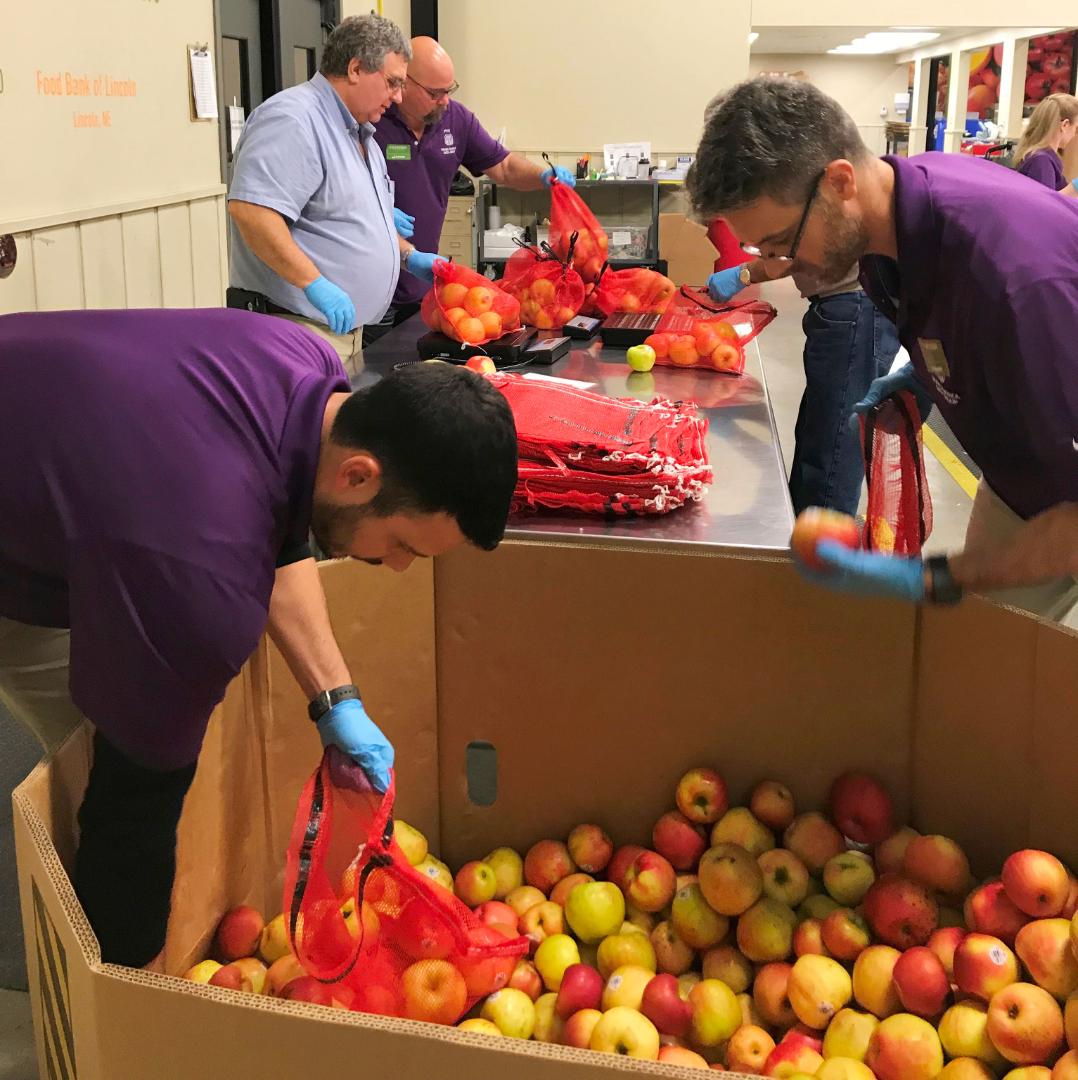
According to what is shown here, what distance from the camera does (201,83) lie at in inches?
173

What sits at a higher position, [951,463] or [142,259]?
[142,259]

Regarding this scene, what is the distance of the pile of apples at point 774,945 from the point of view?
1.55m

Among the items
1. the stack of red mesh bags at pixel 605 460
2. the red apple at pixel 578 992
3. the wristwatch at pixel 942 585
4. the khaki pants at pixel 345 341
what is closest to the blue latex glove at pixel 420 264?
the khaki pants at pixel 345 341

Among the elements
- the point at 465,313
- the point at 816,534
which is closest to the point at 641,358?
the point at 465,313

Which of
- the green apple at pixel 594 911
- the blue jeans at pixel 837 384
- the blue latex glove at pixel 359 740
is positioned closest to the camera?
the blue latex glove at pixel 359 740

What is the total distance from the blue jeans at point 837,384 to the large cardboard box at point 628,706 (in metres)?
1.46

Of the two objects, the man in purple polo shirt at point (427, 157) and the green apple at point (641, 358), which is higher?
the man in purple polo shirt at point (427, 157)

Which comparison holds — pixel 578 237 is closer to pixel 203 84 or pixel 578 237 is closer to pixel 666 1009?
pixel 203 84

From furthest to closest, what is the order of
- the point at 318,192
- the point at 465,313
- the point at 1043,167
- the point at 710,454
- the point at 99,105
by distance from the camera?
the point at 1043,167 → the point at 99,105 → the point at 318,192 → the point at 465,313 → the point at 710,454

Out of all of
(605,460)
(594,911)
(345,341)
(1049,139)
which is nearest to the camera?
(594,911)

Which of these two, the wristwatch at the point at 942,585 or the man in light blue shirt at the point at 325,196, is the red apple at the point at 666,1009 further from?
the man in light blue shirt at the point at 325,196

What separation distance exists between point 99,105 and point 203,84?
882mm

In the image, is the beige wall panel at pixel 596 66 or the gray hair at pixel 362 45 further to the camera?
the beige wall panel at pixel 596 66

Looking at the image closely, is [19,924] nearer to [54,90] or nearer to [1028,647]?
[1028,647]
